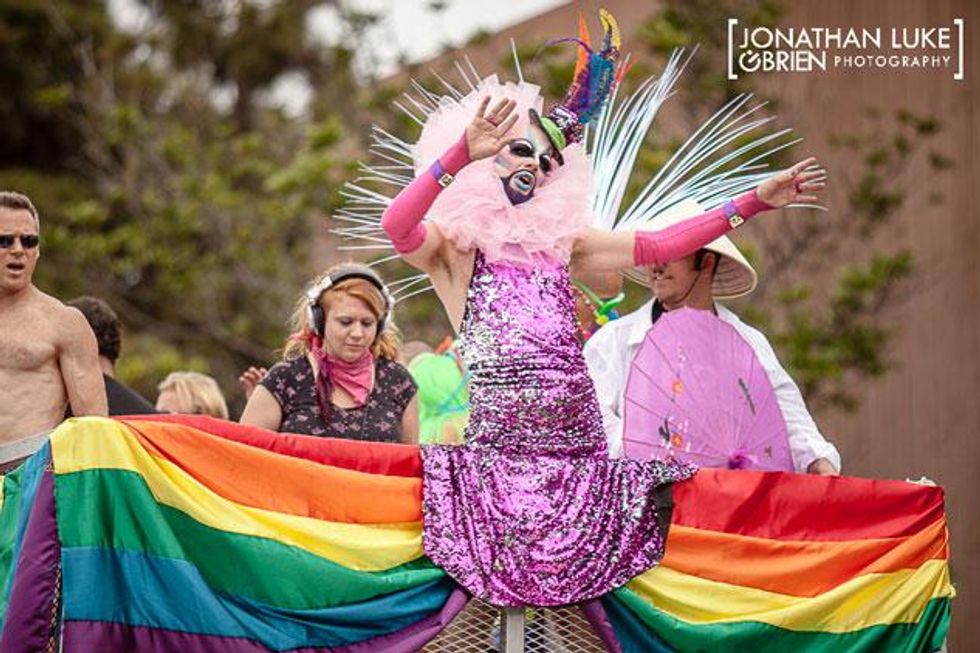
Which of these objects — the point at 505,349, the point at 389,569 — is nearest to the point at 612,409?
the point at 505,349

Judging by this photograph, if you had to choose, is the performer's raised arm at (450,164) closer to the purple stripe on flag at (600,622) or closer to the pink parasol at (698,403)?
the pink parasol at (698,403)

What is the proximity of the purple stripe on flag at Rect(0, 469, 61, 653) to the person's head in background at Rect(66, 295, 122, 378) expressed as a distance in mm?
2772

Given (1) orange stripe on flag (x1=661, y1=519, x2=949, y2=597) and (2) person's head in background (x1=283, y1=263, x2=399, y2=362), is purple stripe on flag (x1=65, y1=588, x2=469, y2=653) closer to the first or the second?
(1) orange stripe on flag (x1=661, y1=519, x2=949, y2=597)

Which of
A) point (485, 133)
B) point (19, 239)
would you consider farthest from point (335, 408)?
point (485, 133)

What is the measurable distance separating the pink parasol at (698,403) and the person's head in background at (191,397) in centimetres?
263

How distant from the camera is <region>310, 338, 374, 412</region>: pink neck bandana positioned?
6.05m

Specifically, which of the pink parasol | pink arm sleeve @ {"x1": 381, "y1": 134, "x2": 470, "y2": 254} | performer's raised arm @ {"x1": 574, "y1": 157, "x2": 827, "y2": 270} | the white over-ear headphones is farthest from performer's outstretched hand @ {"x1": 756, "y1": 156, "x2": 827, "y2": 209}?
the white over-ear headphones

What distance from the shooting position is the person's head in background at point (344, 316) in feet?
19.7

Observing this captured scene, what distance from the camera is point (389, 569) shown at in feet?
16.1

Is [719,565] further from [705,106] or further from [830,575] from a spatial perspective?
[705,106]

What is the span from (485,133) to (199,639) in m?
1.69

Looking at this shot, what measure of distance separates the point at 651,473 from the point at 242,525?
127cm

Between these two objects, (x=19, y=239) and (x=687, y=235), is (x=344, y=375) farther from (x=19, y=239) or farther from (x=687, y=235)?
(x=687, y=235)

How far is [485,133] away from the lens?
506 cm
